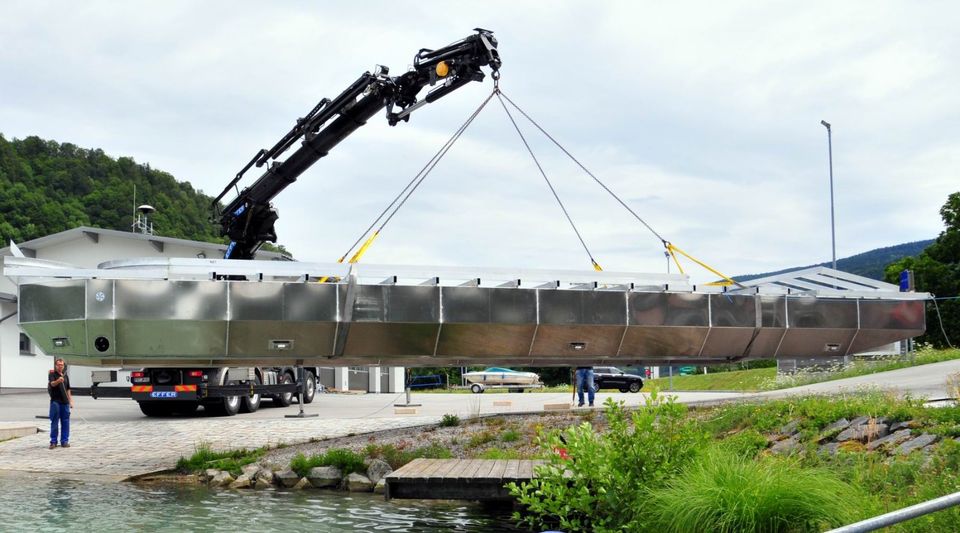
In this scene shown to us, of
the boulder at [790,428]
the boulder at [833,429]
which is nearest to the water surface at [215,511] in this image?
the boulder at [790,428]

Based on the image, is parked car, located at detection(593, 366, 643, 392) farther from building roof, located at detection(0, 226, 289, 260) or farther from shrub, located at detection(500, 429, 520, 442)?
shrub, located at detection(500, 429, 520, 442)

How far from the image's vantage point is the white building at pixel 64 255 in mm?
36906

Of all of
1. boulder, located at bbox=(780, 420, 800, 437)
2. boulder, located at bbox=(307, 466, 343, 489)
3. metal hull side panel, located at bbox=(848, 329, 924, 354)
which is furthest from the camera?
metal hull side panel, located at bbox=(848, 329, 924, 354)

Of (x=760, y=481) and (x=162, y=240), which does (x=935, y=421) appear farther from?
(x=162, y=240)

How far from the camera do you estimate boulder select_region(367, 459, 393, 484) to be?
47.0 ft

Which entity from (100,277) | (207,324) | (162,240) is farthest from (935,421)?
(162,240)

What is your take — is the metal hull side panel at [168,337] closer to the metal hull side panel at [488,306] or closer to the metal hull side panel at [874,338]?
the metal hull side panel at [488,306]

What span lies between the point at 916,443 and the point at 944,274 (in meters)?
48.3

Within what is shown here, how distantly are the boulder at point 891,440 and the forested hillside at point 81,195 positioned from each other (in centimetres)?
4993

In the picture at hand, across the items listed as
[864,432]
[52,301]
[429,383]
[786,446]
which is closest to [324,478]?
[52,301]

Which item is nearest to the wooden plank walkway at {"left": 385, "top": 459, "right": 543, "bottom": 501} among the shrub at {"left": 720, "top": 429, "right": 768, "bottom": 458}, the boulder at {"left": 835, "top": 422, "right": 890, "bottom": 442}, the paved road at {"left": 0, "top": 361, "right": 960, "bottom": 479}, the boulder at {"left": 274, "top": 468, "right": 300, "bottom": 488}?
the shrub at {"left": 720, "top": 429, "right": 768, "bottom": 458}

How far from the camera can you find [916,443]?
31.6ft

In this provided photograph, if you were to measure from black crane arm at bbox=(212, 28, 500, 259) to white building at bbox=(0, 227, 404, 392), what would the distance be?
701 inches

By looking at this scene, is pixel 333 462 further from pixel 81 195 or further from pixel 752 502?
pixel 81 195
